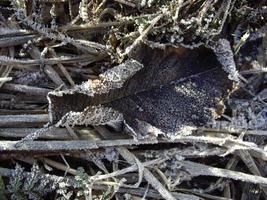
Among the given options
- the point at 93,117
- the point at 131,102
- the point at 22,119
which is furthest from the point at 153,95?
the point at 22,119

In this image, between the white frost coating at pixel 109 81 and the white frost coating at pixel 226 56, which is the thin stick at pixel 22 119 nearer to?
the white frost coating at pixel 109 81

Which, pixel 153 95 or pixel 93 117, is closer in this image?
pixel 93 117

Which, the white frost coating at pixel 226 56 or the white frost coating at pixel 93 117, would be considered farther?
the white frost coating at pixel 226 56

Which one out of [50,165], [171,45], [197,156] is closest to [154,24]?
[171,45]

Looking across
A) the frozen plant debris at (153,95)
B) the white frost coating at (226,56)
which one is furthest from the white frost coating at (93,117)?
the white frost coating at (226,56)

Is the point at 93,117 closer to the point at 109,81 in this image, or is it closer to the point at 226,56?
the point at 109,81

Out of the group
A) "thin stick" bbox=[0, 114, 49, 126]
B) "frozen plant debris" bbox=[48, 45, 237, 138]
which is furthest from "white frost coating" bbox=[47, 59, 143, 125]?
"thin stick" bbox=[0, 114, 49, 126]

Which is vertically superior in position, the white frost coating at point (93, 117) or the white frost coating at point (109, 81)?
the white frost coating at point (109, 81)
